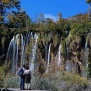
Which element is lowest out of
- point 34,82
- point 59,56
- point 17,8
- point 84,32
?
point 34,82

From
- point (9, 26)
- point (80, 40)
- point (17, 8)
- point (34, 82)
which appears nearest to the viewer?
point (34, 82)

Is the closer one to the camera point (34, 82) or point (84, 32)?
point (34, 82)

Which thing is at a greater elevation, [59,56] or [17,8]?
[17,8]

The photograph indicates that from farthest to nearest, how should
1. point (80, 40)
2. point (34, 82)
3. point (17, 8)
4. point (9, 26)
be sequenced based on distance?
point (17, 8) → point (9, 26) → point (80, 40) → point (34, 82)

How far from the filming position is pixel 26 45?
3381 centimetres

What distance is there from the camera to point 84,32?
33.4 metres

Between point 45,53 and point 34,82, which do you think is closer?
point 34,82

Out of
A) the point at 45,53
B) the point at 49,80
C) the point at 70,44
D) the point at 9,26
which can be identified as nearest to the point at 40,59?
the point at 45,53

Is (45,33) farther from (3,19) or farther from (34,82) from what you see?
(34,82)

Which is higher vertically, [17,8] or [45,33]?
[17,8]

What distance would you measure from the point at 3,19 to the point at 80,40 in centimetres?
1005

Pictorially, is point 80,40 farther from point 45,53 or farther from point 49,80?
point 49,80

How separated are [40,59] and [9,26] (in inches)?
248

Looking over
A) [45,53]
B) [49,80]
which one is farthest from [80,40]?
[49,80]
